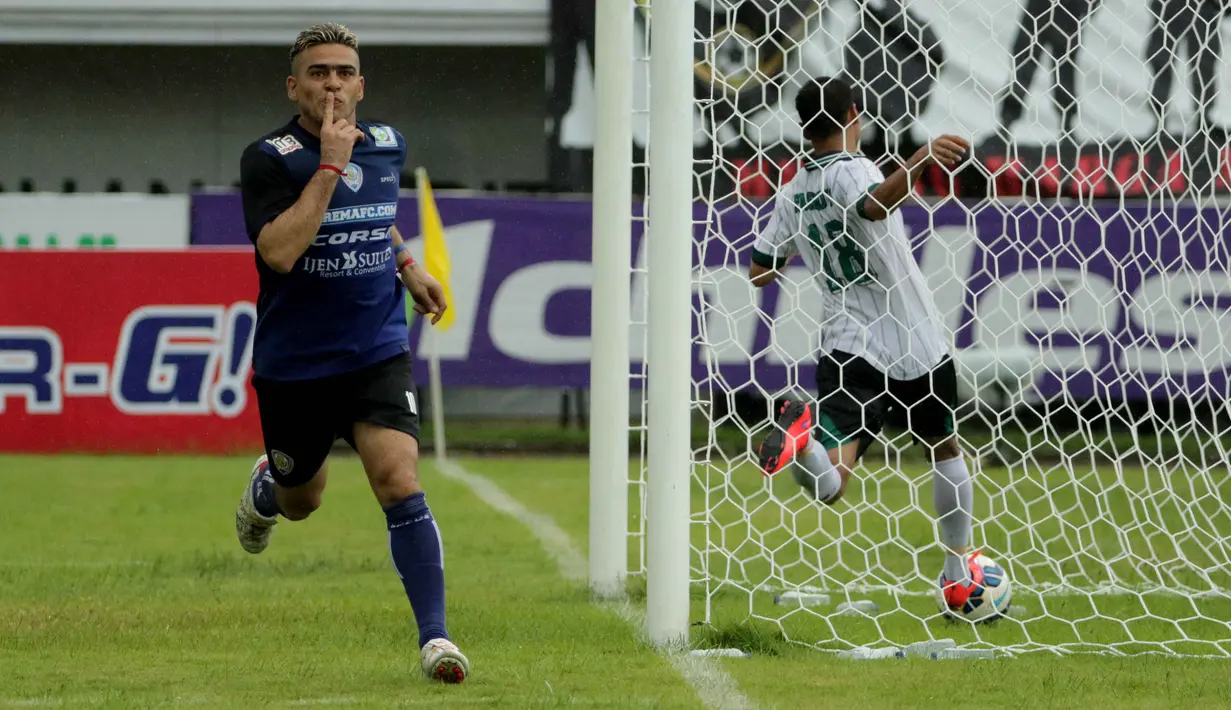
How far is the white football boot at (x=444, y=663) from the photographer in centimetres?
476

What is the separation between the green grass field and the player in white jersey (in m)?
0.23

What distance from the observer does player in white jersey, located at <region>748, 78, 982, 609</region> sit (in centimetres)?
642

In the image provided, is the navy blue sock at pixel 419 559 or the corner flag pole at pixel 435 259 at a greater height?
the corner flag pole at pixel 435 259

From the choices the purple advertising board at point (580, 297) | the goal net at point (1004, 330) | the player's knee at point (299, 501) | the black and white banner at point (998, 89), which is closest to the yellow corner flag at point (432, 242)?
the purple advertising board at point (580, 297)

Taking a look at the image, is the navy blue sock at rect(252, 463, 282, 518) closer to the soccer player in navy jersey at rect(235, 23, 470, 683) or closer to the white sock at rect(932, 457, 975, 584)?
the soccer player in navy jersey at rect(235, 23, 470, 683)

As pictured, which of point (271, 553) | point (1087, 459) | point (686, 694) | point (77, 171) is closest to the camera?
point (686, 694)

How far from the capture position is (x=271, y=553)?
8406 millimetres

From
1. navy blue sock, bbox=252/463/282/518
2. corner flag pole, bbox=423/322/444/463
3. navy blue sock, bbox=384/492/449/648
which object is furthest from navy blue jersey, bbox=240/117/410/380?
corner flag pole, bbox=423/322/444/463

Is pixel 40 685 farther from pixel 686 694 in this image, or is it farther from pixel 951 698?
pixel 951 698

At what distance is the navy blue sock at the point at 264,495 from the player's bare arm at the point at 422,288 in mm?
1112

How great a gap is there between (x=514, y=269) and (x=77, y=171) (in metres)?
8.84

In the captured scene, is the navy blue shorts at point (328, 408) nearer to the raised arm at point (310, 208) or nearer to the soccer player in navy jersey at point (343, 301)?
the soccer player in navy jersey at point (343, 301)

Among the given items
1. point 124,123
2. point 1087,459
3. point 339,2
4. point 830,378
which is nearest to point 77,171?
point 124,123

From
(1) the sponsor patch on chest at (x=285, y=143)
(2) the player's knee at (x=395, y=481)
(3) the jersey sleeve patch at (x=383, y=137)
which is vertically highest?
(3) the jersey sleeve patch at (x=383, y=137)
